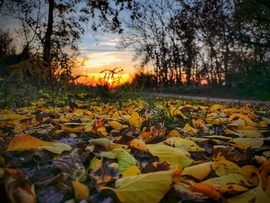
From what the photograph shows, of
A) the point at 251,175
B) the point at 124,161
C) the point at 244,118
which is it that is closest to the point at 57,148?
the point at 124,161

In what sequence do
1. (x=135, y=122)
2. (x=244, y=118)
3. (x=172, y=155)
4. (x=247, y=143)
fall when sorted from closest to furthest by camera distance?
(x=172, y=155) → (x=247, y=143) → (x=135, y=122) → (x=244, y=118)

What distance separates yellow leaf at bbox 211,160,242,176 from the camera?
1.09 m

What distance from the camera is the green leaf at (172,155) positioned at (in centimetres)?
119

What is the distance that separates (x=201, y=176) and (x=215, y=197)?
0.52ft

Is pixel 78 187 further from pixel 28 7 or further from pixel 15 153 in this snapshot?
pixel 28 7

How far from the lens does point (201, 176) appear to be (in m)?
1.03

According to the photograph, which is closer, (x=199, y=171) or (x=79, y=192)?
(x=79, y=192)

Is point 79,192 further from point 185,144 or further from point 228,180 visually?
point 185,144

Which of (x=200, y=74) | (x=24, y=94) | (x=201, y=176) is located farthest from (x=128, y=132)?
(x=200, y=74)

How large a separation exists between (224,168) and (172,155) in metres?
0.23

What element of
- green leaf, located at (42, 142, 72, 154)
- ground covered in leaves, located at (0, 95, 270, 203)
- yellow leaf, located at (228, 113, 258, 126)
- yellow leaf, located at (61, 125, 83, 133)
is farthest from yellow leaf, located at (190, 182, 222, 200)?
yellow leaf, located at (228, 113, 258, 126)

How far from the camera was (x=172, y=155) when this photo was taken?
4.03 feet

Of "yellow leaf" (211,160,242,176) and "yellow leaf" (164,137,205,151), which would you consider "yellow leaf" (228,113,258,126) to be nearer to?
"yellow leaf" (164,137,205,151)

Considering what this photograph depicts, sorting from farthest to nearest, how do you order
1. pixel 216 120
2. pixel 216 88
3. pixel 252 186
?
pixel 216 88 < pixel 216 120 < pixel 252 186
